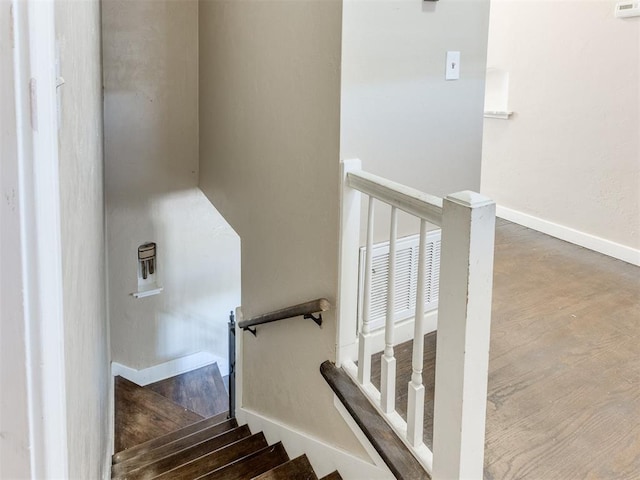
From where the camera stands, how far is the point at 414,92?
6.78 ft

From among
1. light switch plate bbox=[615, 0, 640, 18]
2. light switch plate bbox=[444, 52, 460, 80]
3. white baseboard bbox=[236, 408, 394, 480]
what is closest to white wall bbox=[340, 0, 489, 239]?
light switch plate bbox=[444, 52, 460, 80]

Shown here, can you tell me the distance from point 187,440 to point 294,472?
1.45 m

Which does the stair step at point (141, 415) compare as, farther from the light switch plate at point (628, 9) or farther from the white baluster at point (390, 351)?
the light switch plate at point (628, 9)

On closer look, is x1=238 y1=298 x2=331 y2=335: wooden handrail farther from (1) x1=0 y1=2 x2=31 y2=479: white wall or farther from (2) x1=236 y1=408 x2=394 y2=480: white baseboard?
(1) x1=0 y1=2 x2=31 y2=479: white wall

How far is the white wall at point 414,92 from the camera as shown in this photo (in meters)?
1.89

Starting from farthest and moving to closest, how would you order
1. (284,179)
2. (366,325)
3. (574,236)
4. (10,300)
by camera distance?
(574,236) → (284,179) → (366,325) → (10,300)

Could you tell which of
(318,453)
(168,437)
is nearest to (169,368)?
(168,437)

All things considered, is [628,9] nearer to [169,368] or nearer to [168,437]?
[168,437]

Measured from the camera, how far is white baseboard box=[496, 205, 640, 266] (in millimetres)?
3135

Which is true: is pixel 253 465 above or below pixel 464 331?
below

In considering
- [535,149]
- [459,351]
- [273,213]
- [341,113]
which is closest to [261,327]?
[273,213]

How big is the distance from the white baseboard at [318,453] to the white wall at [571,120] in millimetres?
2222

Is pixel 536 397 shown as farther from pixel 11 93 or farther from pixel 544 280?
pixel 11 93

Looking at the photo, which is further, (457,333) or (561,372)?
(561,372)
